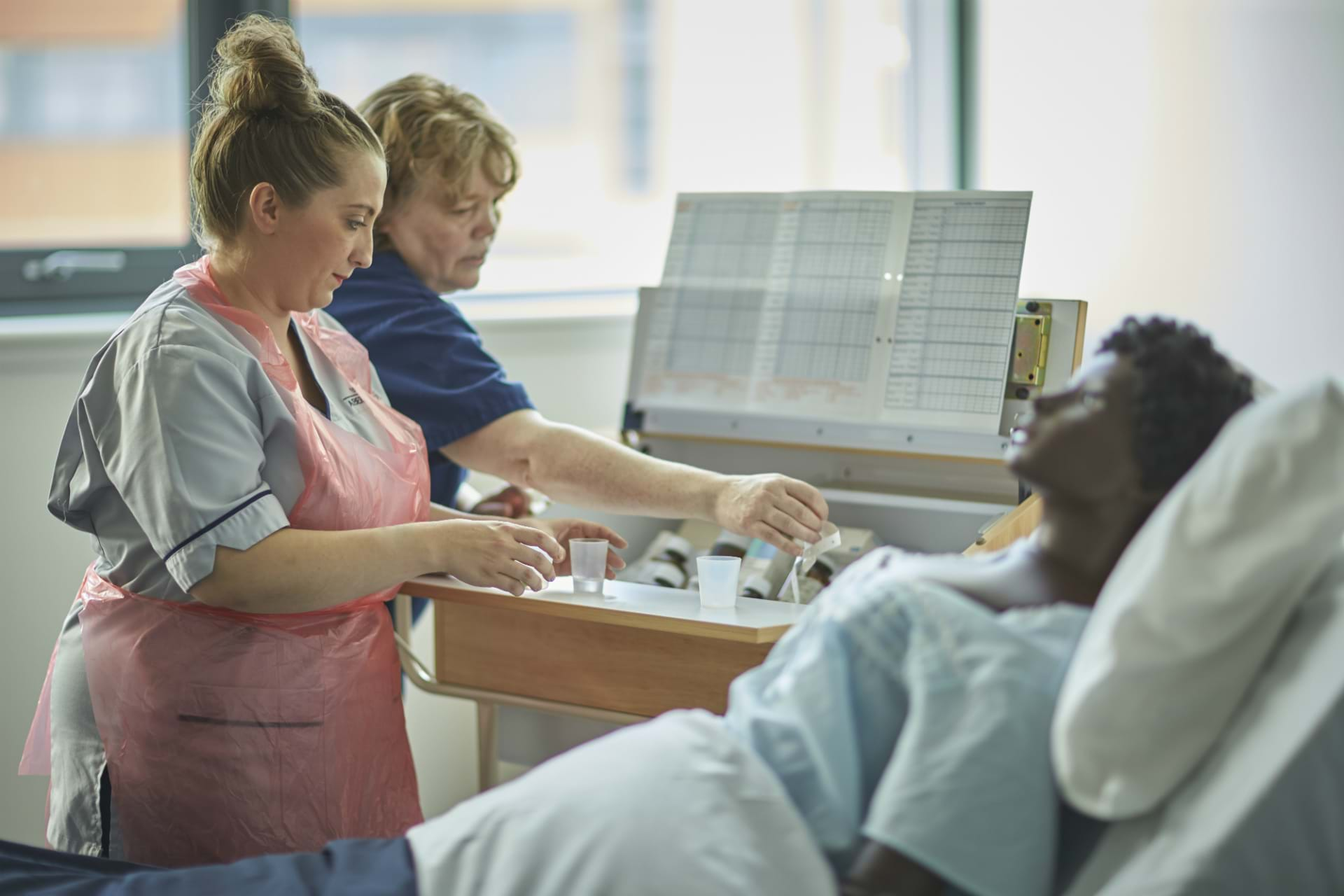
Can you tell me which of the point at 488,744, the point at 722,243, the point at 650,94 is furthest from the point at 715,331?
the point at 650,94

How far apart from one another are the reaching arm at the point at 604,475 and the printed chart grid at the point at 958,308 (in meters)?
0.36

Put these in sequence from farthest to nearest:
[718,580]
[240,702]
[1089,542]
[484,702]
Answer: [484,702] < [718,580] < [240,702] < [1089,542]

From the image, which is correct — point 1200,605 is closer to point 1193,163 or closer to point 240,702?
point 240,702

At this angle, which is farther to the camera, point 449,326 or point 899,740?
point 449,326

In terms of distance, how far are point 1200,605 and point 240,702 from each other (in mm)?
1002

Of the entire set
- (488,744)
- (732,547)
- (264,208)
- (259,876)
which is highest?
(264,208)

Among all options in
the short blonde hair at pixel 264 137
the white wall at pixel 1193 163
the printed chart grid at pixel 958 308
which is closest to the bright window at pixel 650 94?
the white wall at pixel 1193 163

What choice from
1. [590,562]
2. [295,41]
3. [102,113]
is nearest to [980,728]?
[590,562]

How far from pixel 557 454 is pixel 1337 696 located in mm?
1202

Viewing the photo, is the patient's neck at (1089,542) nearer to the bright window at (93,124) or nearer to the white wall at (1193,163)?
the white wall at (1193,163)

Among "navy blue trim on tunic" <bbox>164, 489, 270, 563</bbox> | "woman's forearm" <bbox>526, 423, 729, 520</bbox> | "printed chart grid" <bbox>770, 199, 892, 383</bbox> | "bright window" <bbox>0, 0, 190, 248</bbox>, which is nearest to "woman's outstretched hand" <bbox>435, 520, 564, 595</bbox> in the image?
"navy blue trim on tunic" <bbox>164, 489, 270, 563</bbox>

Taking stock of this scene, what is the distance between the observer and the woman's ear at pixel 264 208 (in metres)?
1.40

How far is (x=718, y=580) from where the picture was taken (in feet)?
4.96

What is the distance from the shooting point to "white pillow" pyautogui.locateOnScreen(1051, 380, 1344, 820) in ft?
2.83
